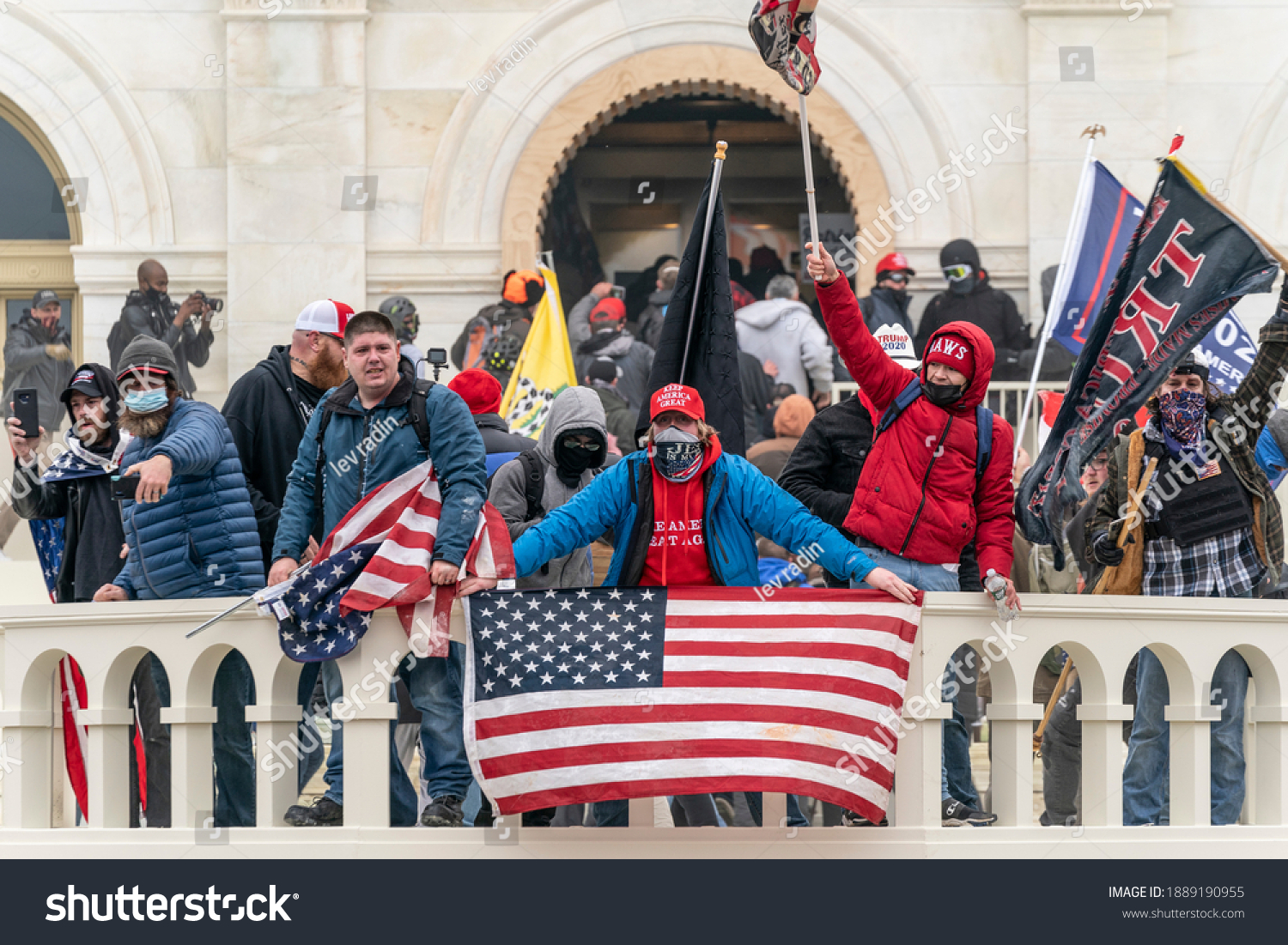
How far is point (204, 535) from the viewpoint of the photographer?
20.1 feet

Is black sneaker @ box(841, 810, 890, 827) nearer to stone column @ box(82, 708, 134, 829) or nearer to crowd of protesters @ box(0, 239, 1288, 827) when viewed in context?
crowd of protesters @ box(0, 239, 1288, 827)

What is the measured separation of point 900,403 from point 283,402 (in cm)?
267

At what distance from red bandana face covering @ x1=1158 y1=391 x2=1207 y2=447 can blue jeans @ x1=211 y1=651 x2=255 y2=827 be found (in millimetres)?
3859

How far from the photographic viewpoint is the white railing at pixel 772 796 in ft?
17.9

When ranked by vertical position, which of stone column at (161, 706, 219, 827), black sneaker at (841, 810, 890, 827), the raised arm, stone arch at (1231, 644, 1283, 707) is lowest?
black sneaker at (841, 810, 890, 827)

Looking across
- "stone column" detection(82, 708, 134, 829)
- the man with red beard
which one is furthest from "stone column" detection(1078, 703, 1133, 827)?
"stone column" detection(82, 708, 134, 829)

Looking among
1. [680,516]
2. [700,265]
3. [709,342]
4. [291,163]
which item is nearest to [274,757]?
[680,516]

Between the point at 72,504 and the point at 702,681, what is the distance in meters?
3.08

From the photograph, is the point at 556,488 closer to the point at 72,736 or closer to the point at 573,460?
the point at 573,460

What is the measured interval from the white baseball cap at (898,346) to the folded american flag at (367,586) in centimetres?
227

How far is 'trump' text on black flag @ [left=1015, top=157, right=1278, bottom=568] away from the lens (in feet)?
20.2

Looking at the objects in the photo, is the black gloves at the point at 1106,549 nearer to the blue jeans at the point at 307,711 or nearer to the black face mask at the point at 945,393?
the black face mask at the point at 945,393

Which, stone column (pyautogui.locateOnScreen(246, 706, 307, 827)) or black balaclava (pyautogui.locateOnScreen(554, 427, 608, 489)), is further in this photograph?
black balaclava (pyautogui.locateOnScreen(554, 427, 608, 489))
